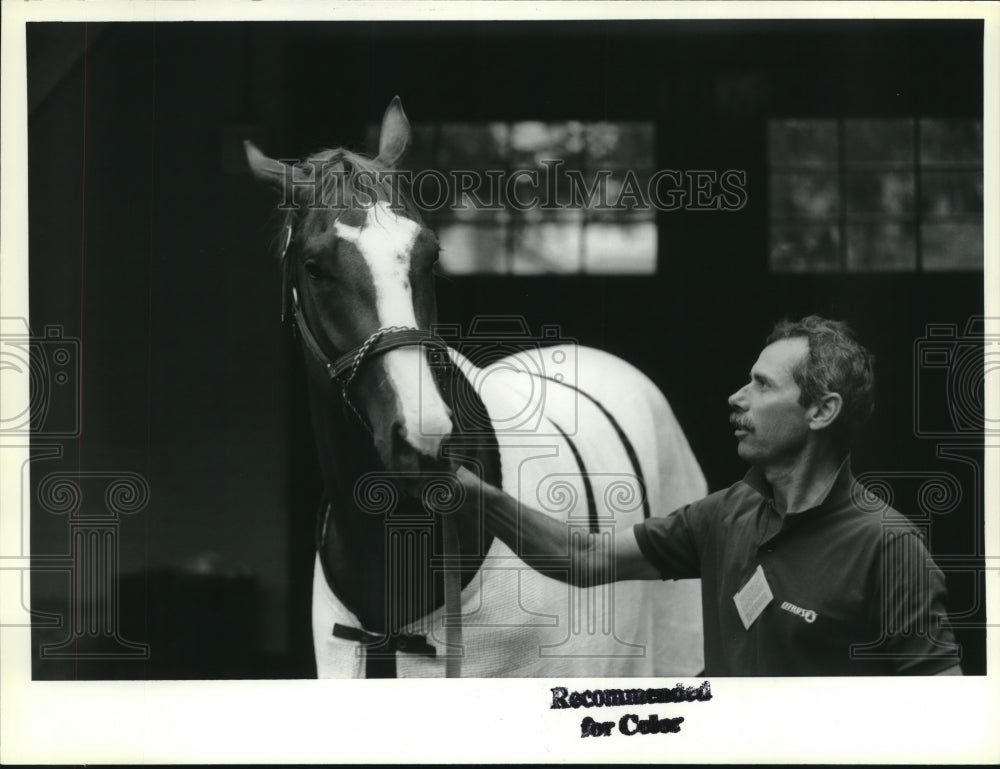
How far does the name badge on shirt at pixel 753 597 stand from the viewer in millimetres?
4648

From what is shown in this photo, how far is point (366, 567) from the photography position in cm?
470

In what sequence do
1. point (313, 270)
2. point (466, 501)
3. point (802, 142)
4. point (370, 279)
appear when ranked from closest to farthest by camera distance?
point (370, 279)
point (313, 270)
point (466, 501)
point (802, 142)

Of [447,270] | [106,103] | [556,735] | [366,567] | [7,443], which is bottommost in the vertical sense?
[556,735]

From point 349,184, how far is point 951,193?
2.49 m

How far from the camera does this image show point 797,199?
15.6 ft

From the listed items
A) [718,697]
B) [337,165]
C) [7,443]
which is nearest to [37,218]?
[7,443]

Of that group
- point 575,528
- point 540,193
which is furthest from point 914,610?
point 540,193

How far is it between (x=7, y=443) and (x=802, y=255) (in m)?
3.39

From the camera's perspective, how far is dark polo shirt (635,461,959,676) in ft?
15.2

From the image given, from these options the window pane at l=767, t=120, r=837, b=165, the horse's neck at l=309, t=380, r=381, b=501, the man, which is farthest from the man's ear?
the horse's neck at l=309, t=380, r=381, b=501

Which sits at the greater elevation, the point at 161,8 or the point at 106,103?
the point at 161,8

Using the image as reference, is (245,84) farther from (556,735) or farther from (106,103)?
(556,735)

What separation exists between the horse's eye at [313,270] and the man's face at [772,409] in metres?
1.73

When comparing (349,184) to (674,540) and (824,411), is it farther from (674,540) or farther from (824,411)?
(824,411)
